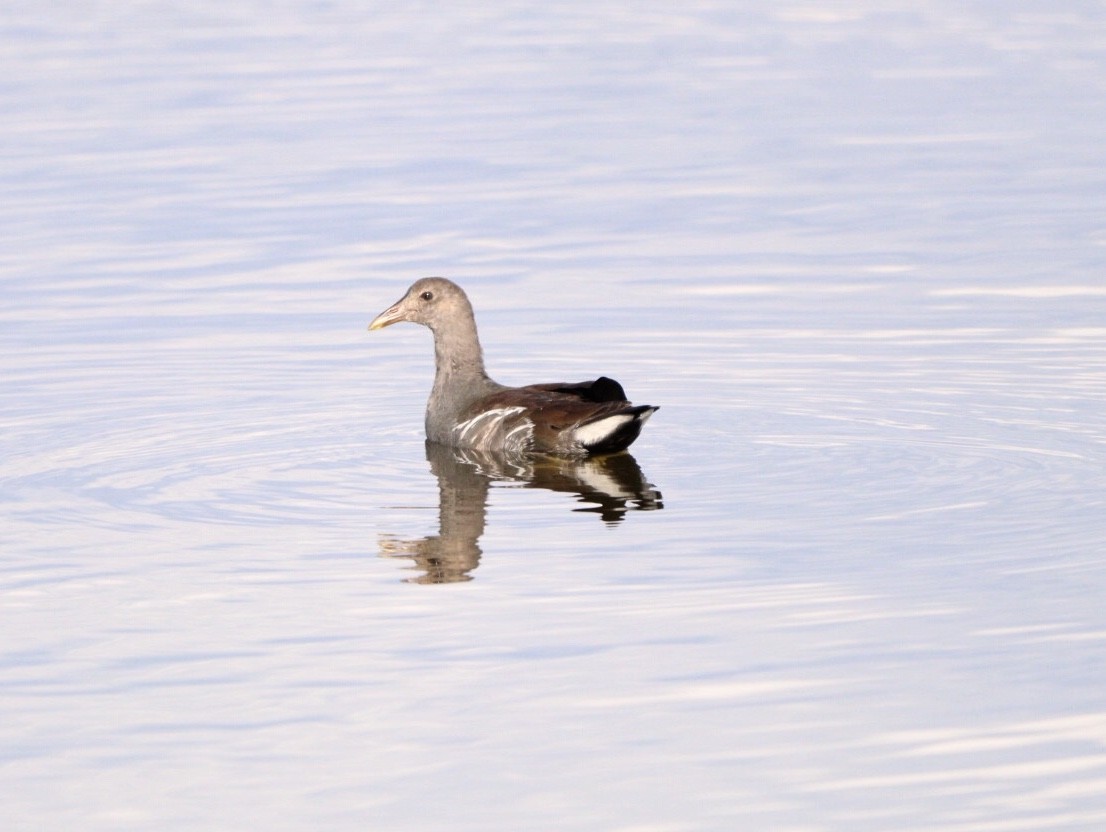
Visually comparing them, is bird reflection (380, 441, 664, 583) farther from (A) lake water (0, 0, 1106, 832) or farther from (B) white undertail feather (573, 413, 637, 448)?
(B) white undertail feather (573, 413, 637, 448)

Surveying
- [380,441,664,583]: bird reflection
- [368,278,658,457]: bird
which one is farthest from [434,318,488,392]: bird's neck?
[380,441,664,583]: bird reflection

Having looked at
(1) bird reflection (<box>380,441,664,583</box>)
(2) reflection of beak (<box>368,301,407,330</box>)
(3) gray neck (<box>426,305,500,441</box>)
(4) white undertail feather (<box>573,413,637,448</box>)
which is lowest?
(1) bird reflection (<box>380,441,664,583</box>)

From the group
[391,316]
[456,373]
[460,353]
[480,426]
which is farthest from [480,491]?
[391,316]

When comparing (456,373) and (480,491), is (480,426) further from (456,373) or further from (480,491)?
(480,491)

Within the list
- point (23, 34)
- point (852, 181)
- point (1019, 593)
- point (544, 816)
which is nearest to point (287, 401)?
point (1019, 593)

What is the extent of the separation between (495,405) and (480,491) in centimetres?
132

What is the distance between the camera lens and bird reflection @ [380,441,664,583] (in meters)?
10.7

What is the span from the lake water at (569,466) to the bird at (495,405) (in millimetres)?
243

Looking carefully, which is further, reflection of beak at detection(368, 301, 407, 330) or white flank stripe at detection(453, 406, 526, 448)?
reflection of beak at detection(368, 301, 407, 330)

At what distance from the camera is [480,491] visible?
12.5 m

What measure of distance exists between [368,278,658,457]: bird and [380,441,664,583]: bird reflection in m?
0.10

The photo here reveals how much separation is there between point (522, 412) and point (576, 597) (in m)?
3.78

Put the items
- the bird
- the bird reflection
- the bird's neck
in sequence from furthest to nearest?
1. the bird's neck
2. the bird
3. the bird reflection

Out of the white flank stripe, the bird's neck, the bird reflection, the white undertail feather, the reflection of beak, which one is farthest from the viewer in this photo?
the reflection of beak
